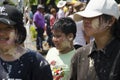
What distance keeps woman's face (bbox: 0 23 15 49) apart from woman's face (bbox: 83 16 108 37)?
26.7 inches

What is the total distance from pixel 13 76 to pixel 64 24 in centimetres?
204

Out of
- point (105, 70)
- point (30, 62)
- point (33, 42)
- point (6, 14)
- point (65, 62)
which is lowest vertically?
point (33, 42)

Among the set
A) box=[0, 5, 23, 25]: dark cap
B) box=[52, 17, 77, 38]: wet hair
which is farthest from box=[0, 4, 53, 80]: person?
box=[52, 17, 77, 38]: wet hair

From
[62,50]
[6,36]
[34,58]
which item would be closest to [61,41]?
[62,50]

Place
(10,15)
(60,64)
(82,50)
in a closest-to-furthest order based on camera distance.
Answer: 1. (10,15)
2. (82,50)
3. (60,64)

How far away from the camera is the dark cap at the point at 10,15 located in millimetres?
3078

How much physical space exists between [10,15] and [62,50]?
1.85 m

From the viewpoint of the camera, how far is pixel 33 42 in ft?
59.5

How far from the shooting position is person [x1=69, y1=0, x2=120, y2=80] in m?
3.50

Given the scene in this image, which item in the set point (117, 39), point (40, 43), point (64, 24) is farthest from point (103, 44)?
point (40, 43)

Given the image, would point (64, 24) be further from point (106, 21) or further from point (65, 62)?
point (106, 21)

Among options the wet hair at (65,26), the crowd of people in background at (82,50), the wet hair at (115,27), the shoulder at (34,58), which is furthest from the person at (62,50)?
the shoulder at (34,58)

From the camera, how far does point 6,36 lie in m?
3.12

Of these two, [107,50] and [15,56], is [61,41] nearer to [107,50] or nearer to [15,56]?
[107,50]
